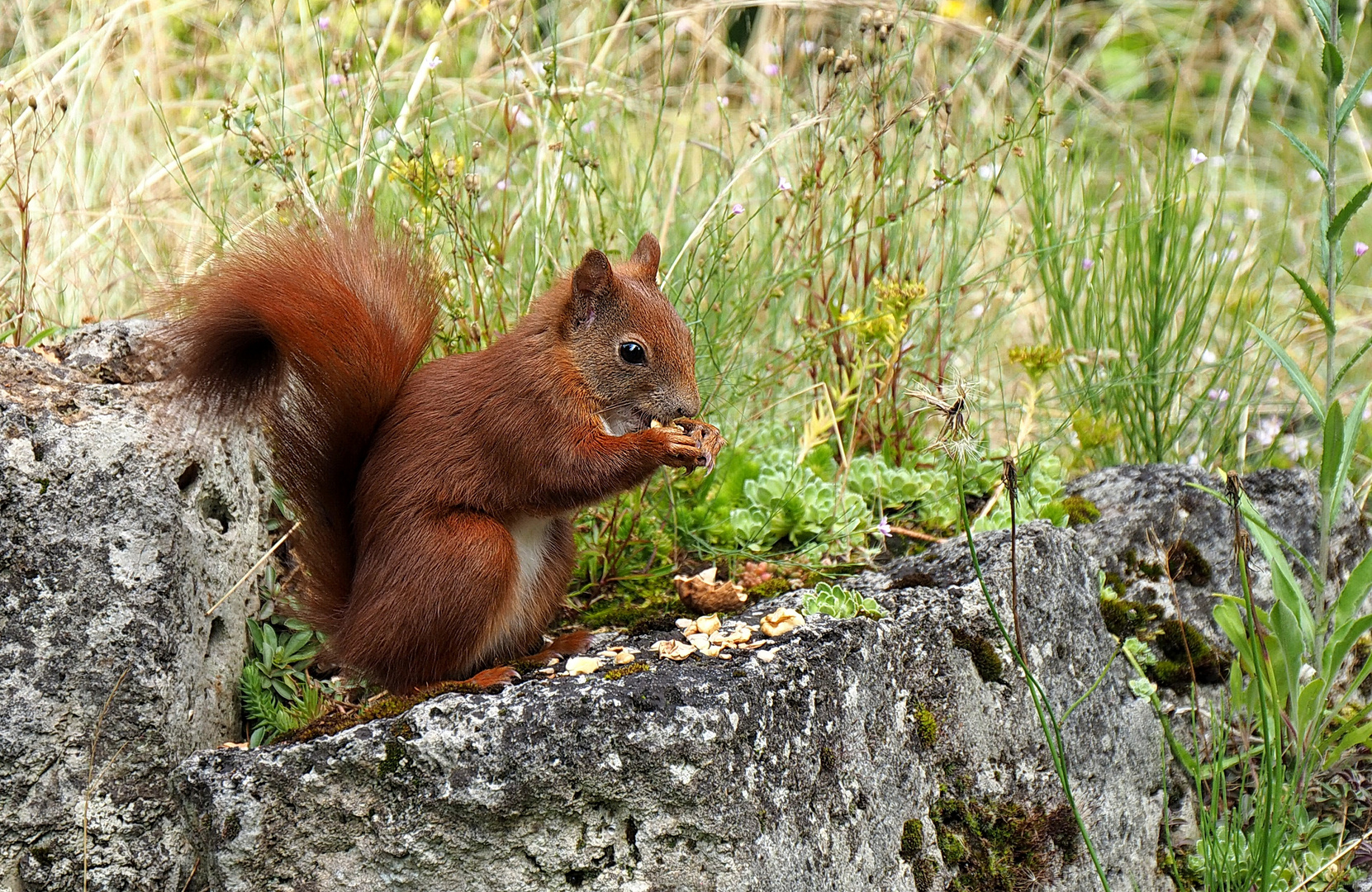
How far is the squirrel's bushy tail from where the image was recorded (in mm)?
2031

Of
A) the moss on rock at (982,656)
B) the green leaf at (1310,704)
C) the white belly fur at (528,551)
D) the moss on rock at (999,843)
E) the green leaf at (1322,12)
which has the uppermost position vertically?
the green leaf at (1322,12)

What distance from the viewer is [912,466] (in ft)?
9.93


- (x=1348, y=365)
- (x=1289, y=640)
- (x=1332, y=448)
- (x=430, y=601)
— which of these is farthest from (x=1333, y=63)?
(x=430, y=601)

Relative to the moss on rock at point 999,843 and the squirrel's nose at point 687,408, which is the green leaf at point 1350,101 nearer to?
the squirrel's nose at point 687,408

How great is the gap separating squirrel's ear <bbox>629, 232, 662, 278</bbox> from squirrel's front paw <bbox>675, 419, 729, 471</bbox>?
34 cm

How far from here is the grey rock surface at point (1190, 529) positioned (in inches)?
106

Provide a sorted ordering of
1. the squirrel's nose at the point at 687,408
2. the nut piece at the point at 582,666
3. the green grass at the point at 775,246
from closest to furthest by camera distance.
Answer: the nut piece at the point at 582,666 → the squirrel's nose at the point at 687,408 → the green grass at the point at 775,246

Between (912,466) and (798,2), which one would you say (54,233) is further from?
(912,466)

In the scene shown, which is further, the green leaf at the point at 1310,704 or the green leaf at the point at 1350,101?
the green leaf at the point at 1310,704

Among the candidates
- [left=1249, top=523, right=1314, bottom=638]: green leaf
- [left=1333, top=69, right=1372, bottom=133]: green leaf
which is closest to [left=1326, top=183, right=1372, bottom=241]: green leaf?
[left=1333, top=69, right=1372, bottom=133]: green leaf

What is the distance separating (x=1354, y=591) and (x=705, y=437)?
111 centimetres

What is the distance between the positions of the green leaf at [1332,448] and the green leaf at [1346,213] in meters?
0.13

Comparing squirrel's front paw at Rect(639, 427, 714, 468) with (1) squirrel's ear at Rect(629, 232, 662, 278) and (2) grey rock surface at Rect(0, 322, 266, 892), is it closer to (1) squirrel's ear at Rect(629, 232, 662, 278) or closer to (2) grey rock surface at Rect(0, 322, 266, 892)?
(1) squirrel's ear at Rect(629, 232, 662, 278)

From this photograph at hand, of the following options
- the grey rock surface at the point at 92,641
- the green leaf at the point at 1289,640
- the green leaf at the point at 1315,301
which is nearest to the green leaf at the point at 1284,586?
the green leaf at the point at 1289,640
